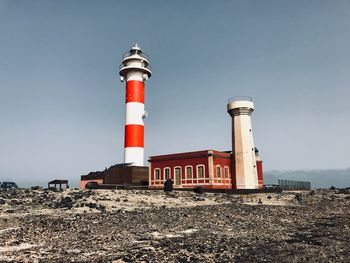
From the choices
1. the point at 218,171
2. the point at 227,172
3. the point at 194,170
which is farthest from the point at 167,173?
the point at 227,172

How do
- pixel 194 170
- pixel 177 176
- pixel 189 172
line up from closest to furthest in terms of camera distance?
pixel 194 170 < pixel 189 172 < pixel 177 176

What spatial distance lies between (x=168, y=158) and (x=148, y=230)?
79.6ft

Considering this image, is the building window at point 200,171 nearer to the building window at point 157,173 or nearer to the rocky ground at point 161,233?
the building window at point 157,173

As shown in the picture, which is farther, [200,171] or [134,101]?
[134,101]

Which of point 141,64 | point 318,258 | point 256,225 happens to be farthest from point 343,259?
point 141,64

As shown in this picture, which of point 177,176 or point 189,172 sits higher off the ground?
point 189,172

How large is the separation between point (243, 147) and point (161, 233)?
80.0ft

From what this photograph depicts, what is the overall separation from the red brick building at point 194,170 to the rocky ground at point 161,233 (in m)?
13.8

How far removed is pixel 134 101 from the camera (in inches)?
1556

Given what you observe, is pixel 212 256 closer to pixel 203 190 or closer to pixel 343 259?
pixel 343 259

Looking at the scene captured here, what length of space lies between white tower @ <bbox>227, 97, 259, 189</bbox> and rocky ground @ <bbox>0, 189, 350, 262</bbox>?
13.9 meters

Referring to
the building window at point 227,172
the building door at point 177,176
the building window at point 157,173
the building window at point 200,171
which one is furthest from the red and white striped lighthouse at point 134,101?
the building window at point 227,172

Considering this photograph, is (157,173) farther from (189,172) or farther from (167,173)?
(189,172)

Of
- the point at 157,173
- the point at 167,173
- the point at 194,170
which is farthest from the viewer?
the point at 157,173
